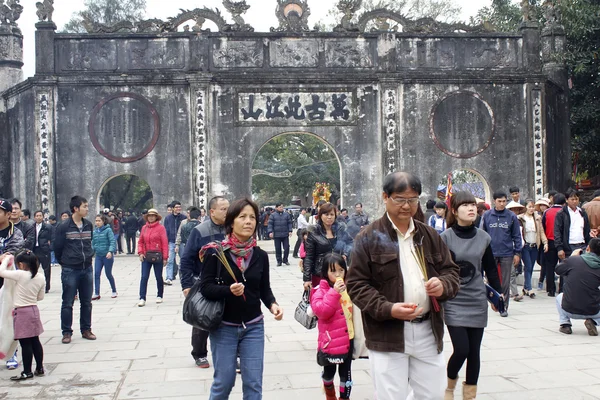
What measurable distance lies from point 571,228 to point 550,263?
1.12 metres

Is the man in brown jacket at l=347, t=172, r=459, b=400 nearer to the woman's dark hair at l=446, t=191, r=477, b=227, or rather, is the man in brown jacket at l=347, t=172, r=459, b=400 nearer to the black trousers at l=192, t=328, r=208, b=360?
the woman's dark hair at l=446, t=191, r=477, b=227

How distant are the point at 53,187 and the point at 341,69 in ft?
28.8

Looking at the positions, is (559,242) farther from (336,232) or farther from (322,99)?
(322,99)

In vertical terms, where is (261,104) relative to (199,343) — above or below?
above

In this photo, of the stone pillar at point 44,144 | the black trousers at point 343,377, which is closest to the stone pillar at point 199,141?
the stone pillar at point 44,144

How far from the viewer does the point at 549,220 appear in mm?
9938

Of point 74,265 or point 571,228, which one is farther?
point 571,228

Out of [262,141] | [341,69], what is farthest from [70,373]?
[341,69]

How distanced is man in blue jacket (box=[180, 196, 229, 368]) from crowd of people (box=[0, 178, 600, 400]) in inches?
0.4

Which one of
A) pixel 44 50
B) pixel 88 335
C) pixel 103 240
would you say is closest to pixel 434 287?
pixel 88 335

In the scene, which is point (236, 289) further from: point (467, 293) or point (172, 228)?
point (172, 228)

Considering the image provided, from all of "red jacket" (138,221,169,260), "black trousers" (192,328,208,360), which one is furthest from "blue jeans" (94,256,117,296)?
"black trousers" (192,328,208,360)

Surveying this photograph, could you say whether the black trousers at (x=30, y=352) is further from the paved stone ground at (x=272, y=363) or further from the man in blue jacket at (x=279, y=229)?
the man in blue jacket at (x=279, y=229)

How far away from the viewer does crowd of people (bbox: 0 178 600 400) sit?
322cm
